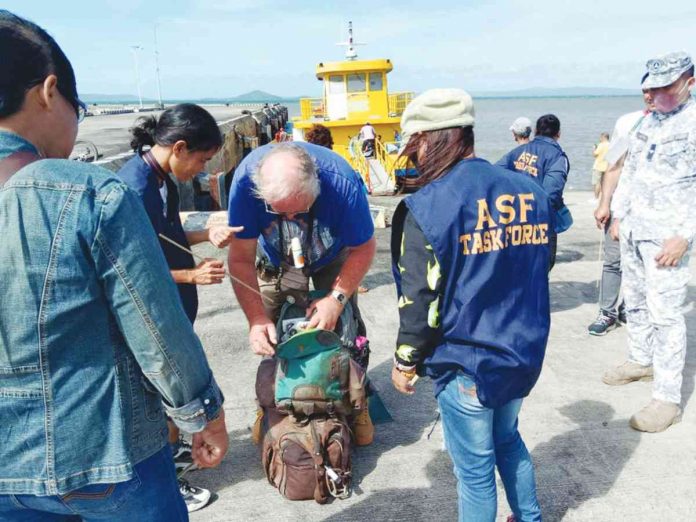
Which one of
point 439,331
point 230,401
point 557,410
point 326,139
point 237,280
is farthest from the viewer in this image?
point 326,139

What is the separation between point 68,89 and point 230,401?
307cm

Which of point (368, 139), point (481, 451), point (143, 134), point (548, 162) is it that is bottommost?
point (481, 451)

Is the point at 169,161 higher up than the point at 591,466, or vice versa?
the point at 169,161

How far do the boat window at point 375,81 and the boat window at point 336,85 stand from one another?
0.91 meters

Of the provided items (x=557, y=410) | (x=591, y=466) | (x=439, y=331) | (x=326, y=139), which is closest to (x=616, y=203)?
(x=557, y=410)

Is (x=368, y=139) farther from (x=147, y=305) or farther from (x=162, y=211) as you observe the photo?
(x=147, y=305)

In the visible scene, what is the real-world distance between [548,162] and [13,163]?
4.98 meters

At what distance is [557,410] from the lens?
3.79 meters

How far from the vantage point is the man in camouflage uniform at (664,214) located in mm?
3346

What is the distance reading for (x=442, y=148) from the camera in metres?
2.16

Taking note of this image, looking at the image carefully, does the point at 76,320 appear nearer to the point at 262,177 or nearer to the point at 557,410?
the point at 262,177

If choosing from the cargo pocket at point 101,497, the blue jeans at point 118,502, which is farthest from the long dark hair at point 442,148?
→ the cargo pocket at point 101,497

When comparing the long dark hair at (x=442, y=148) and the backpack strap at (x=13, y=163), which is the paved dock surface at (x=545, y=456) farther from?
the backpack strap at (x=13, y=163)

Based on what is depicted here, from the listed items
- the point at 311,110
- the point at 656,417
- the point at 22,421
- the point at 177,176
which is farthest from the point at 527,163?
the point at 311,110
